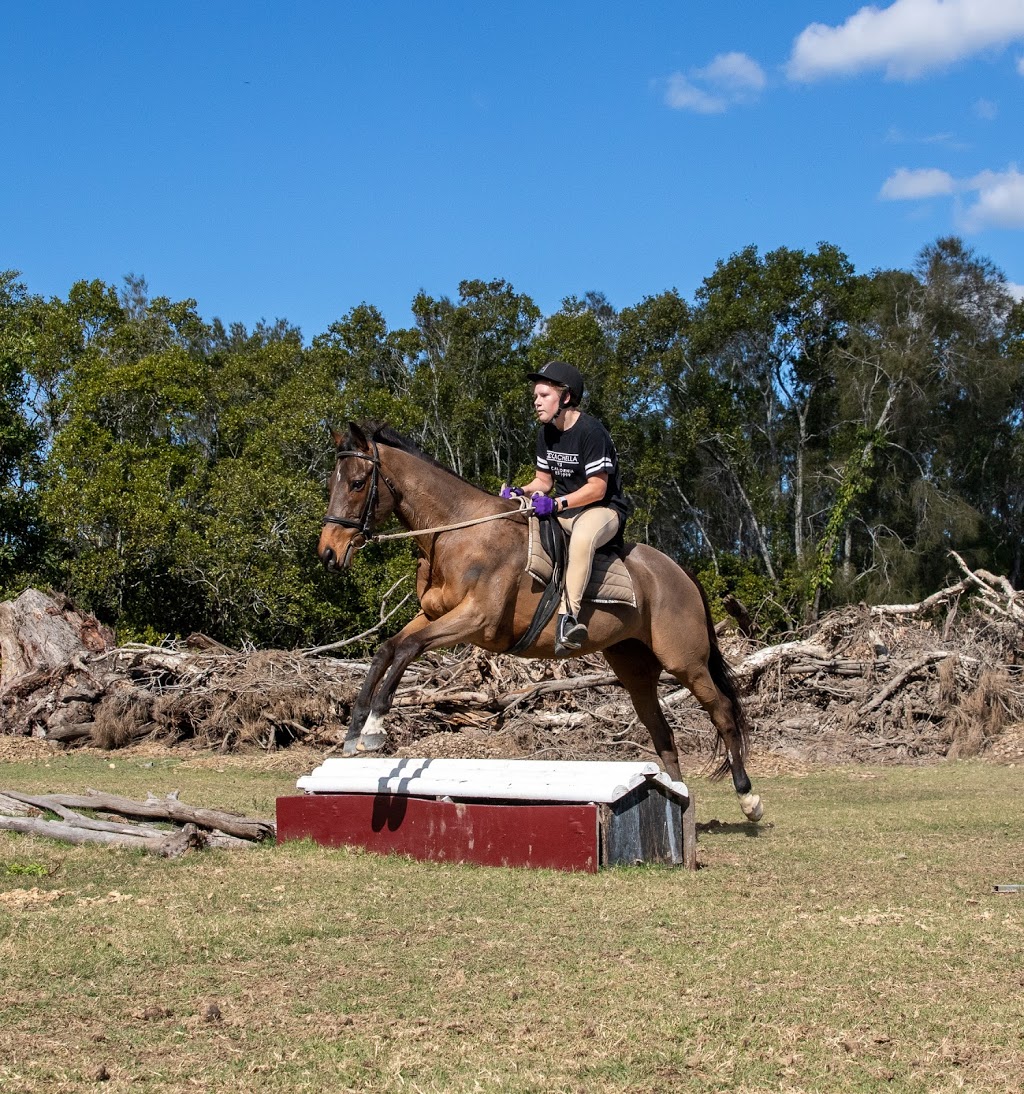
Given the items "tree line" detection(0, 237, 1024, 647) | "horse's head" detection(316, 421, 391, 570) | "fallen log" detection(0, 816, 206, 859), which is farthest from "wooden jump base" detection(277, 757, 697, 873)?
"tree line" detection(0, 237, 1024, 647)

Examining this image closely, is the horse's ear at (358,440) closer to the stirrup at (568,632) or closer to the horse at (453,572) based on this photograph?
the horse at (453,572)

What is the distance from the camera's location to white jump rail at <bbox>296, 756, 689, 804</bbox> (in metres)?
6.75

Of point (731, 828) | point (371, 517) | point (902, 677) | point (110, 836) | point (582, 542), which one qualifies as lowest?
point (731, 828)

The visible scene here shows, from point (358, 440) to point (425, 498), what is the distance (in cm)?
61

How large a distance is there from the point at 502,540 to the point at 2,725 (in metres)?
11.5

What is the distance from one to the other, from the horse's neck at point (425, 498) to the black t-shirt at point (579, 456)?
534 millimetres

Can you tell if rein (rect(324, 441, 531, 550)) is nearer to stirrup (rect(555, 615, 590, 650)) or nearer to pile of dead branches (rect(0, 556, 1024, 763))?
stirrup (rect(555, 615, 590, 650))

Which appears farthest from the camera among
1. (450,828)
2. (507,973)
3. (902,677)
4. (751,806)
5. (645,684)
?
(902,677)

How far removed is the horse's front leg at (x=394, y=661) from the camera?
715 centimetres

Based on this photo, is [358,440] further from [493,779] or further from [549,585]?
[493,779]

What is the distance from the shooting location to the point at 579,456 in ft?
27.0

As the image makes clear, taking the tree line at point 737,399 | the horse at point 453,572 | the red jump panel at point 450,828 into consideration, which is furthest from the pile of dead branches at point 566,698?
the tree line at point 737,399

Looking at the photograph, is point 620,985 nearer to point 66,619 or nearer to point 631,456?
point 66,619

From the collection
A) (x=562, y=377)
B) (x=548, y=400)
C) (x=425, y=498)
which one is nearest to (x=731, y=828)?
(x=425, y=498)
